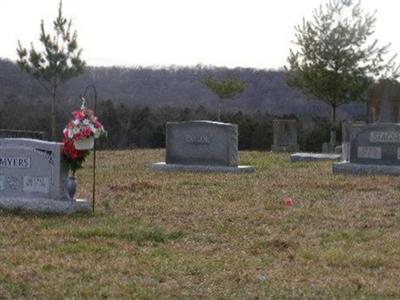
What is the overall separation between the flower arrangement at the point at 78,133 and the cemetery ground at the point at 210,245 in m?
0.74

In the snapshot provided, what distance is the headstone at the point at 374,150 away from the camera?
1661 cm

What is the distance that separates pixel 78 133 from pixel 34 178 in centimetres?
82

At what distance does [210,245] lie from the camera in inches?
334

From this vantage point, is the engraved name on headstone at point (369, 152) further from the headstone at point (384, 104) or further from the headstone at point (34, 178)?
the headstone at point (34, 178)

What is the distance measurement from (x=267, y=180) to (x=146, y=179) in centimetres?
203

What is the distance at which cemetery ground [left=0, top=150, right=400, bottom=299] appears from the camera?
262 inches

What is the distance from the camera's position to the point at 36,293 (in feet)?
21.0

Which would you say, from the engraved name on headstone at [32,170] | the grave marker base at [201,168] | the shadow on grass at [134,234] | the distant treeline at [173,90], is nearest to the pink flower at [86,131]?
the engraved name on headstone at [32,170]

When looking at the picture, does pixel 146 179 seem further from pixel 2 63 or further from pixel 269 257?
pixel 2 63

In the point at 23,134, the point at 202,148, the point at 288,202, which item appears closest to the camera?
the point at 288,202

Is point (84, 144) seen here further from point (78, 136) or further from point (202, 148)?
point (202, 148)

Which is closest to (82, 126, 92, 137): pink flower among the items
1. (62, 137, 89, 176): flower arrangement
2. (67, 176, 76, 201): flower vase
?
(62, 137, 89, 176): flower arrangement

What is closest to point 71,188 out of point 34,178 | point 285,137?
point 34,178

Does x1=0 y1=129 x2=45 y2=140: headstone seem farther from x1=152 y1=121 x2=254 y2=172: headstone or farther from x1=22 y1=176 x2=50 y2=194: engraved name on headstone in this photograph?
x1=22 y1=176 x2=50 y2=194: engraved name on headstone
